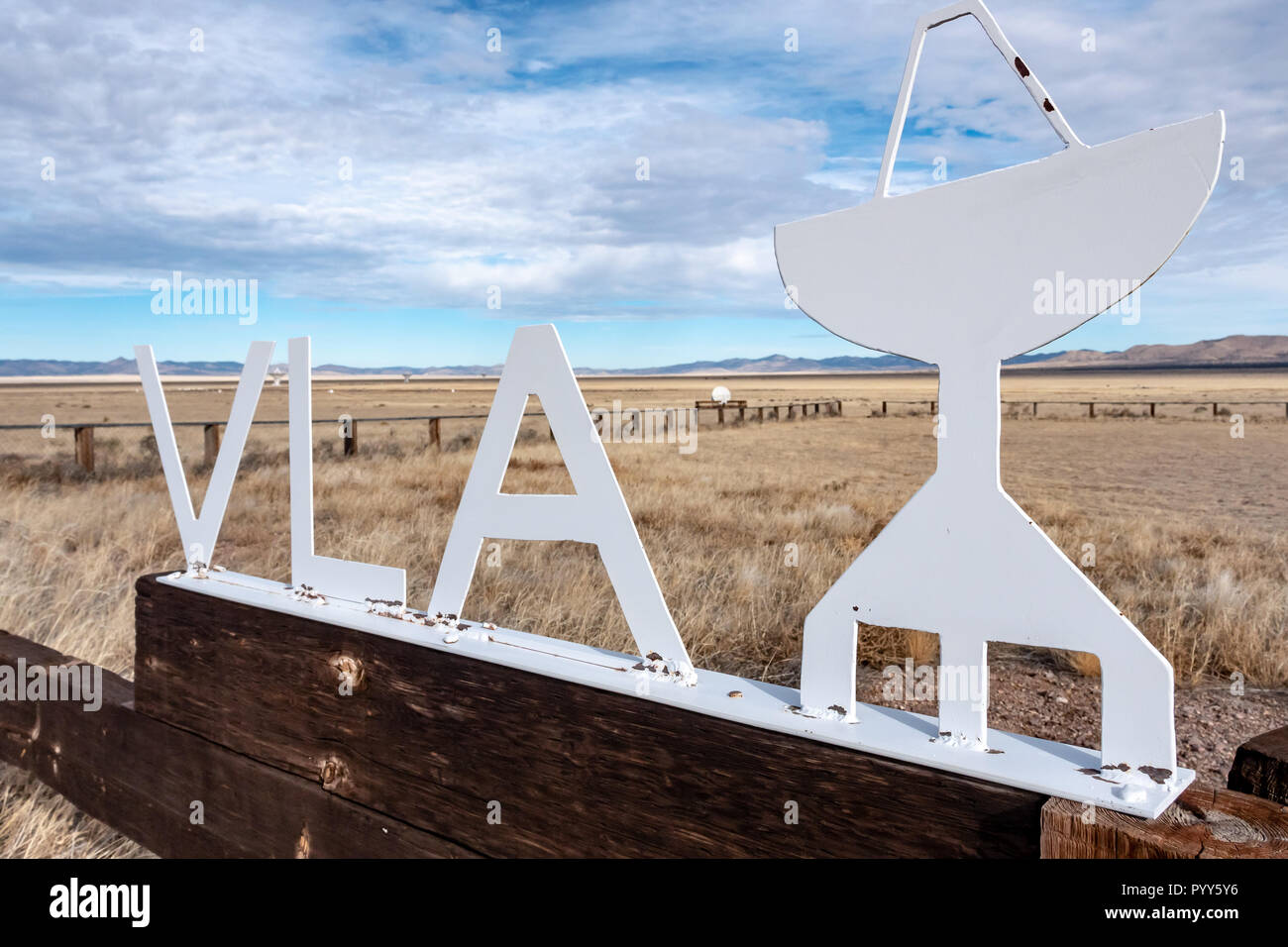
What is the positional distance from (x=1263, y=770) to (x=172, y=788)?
7.87 ft

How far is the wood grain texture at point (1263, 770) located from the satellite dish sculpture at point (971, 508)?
0.95ft

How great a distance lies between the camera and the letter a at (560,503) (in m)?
1.57

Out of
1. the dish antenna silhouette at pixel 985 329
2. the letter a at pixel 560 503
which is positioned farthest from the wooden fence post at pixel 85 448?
the dish antenna silhouette at pixel 985 329

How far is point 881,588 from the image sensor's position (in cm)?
130

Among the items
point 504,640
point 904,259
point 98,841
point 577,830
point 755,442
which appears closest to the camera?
point 904,259

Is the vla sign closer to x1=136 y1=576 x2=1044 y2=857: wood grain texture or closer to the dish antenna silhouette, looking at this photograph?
x1=136 y1=576 x2=1044 y2=857: wood grain texture

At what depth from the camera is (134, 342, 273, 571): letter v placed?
2270mm

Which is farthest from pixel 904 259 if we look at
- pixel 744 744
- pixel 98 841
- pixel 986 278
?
pixel 98 841

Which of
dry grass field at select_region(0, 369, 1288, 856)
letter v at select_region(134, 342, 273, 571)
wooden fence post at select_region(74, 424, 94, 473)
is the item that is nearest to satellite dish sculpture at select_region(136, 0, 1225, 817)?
letter v at select_region(134, 342, 273, 571)

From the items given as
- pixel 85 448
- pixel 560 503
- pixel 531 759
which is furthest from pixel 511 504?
pixel 85 448

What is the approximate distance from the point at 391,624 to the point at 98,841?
2.10m

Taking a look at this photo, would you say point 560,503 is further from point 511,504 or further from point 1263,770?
point 1263,770

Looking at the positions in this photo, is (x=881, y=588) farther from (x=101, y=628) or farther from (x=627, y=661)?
(x=101, y=628)

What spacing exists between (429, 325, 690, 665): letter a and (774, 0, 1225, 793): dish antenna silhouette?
13.0 inches
